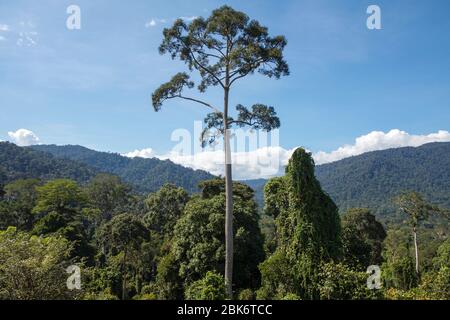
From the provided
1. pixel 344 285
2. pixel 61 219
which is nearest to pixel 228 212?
pixel 344 285

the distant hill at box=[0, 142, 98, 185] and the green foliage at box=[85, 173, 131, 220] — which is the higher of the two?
the distant hill at box=[0, 142, 98, 185]

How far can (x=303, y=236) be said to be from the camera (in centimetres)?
1558

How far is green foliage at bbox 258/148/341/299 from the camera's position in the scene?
15109 millimetres

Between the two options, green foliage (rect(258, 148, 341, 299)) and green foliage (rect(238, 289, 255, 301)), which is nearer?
green foliage (rect(258, 148, 341, 299))

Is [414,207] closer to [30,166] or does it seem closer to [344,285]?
[344,285]

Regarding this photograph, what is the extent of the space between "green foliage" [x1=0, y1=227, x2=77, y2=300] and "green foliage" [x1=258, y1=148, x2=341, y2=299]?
27.0 feet

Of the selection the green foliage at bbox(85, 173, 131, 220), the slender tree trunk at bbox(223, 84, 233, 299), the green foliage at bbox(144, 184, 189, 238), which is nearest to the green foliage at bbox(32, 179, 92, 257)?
the green foliage at bbox(144, 184, 189, 238)

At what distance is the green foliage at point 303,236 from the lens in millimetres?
15109

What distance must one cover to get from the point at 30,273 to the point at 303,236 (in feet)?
32.0

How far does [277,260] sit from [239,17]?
9.89m

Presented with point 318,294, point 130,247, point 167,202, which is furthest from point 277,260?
point 167,202

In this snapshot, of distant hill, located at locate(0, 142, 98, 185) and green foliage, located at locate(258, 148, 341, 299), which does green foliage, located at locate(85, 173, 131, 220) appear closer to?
green foliage, located at locate(258, 148, 341, 299)

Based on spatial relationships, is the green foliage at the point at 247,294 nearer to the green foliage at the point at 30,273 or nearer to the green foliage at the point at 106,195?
the green foliage at the point at 30,273

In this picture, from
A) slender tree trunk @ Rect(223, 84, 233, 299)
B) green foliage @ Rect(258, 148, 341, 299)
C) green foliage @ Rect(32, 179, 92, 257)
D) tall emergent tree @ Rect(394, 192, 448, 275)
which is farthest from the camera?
tall emergent tree @ Rect(394, 192, 448, 275)
